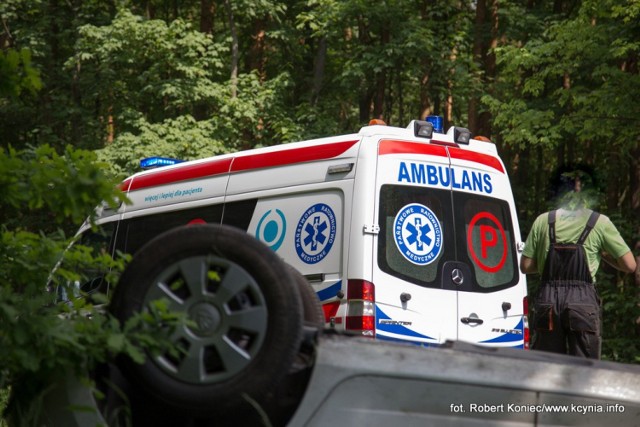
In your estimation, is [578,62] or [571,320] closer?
[571,320]

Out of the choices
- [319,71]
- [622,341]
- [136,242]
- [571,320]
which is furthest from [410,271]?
[319,71]

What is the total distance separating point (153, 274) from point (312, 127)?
19.2 metres

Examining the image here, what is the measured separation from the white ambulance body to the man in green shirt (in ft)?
4.35

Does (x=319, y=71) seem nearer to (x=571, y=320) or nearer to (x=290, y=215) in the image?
(x=290, y=215)

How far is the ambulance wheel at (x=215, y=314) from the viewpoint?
2832 mm

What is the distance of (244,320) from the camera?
2861 millimetres

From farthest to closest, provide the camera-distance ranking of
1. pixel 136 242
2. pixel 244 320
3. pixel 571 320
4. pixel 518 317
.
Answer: pixel 136 242 → pixel 518 317 → pixel 571 320 → pixel 244 320

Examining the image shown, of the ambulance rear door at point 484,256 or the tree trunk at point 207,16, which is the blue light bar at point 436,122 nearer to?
the ambulance rear door at point 484,256

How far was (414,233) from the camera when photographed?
7770mm

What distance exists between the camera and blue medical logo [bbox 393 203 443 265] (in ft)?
25.3

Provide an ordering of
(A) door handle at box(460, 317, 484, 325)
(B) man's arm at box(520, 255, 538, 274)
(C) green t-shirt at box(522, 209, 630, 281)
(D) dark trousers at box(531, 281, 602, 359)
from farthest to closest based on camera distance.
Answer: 1. (A) door handle at box(460, 317, 484, 325)
2. (B) man's arm at box(520, 255, 538, 274)
3. (C) green t-shirt at box(522, 209, 630, 281)
4. (D) dark trousers at box(531, 281, 602, 359)

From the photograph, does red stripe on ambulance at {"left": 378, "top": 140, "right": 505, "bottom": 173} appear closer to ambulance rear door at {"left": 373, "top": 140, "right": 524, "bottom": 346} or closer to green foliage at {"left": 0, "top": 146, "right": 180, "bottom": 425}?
ambulance rear door at {"left": 373, "top": 140, "right": 524, "bottom": 346}

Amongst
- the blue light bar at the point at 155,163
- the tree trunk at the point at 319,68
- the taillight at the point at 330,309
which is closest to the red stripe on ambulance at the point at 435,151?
the taillight at the point at 330,309

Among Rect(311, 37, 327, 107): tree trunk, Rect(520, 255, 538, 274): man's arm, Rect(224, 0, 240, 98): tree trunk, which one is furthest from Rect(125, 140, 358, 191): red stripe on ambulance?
Rect(311, 37, 327, 107): tree trunk
